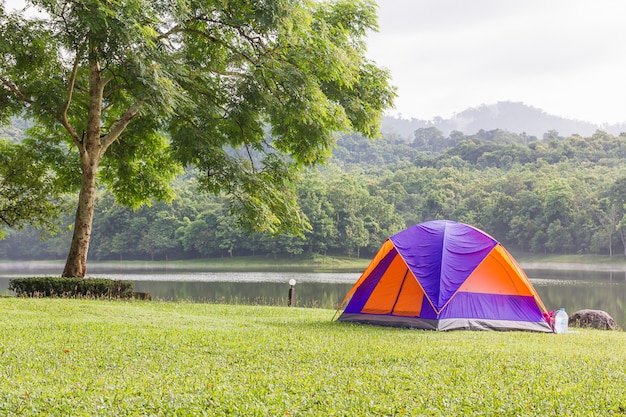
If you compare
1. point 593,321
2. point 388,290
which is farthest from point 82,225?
point 593,321

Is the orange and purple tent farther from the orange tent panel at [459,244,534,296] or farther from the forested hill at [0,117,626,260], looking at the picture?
the forested hill at [0,117,626,260]

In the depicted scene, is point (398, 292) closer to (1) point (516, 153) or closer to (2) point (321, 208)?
(2) point (321, 208)

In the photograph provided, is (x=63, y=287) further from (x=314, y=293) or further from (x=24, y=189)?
(x=314, y=293)

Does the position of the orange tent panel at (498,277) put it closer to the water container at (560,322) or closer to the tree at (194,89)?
the water container at (560,322)

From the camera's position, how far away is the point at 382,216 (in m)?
73.8

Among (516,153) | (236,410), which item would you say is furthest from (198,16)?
(516,153)

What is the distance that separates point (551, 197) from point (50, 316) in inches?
2641

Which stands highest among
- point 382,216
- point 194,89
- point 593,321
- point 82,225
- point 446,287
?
point 194,89

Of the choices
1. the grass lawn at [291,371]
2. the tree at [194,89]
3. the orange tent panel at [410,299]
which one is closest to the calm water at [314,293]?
the tree at [194,89]

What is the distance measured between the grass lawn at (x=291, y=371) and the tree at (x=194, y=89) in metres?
6.10

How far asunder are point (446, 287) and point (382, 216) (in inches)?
2468

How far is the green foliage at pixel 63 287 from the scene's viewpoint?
1519 cm

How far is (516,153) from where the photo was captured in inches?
4055

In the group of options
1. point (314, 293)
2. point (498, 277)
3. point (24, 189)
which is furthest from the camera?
point (314, 293)
